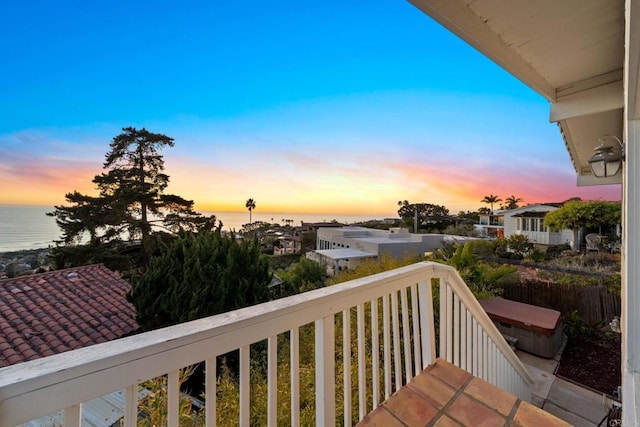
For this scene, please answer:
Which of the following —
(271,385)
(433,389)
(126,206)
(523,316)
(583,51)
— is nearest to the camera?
(271,385)

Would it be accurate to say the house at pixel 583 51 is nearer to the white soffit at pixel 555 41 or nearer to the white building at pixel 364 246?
the white soffit at pixel 555 41

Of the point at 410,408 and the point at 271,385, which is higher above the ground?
the point at 271,385

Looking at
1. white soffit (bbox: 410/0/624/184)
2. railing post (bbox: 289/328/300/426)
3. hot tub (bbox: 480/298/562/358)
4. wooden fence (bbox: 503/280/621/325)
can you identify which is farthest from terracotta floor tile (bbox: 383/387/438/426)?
wooden fence (bbox: 503/280/621/325)

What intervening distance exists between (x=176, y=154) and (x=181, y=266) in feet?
41.5

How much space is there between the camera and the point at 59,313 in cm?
612

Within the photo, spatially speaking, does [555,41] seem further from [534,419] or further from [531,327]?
[531,327]

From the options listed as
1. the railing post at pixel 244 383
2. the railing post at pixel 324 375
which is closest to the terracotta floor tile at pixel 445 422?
the railing post at pixel 324 375

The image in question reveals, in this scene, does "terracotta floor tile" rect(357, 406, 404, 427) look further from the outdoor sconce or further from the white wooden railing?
the outdoor sconce

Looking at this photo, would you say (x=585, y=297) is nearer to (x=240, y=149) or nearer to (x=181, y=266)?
(x=181, y=266)

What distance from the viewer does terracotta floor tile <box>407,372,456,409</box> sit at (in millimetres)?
1416

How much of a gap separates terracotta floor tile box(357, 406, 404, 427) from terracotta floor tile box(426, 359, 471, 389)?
39 cm

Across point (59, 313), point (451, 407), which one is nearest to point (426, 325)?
point (451, 407)

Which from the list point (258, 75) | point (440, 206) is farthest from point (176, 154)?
point (440, 206)

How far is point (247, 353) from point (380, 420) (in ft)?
2.70
